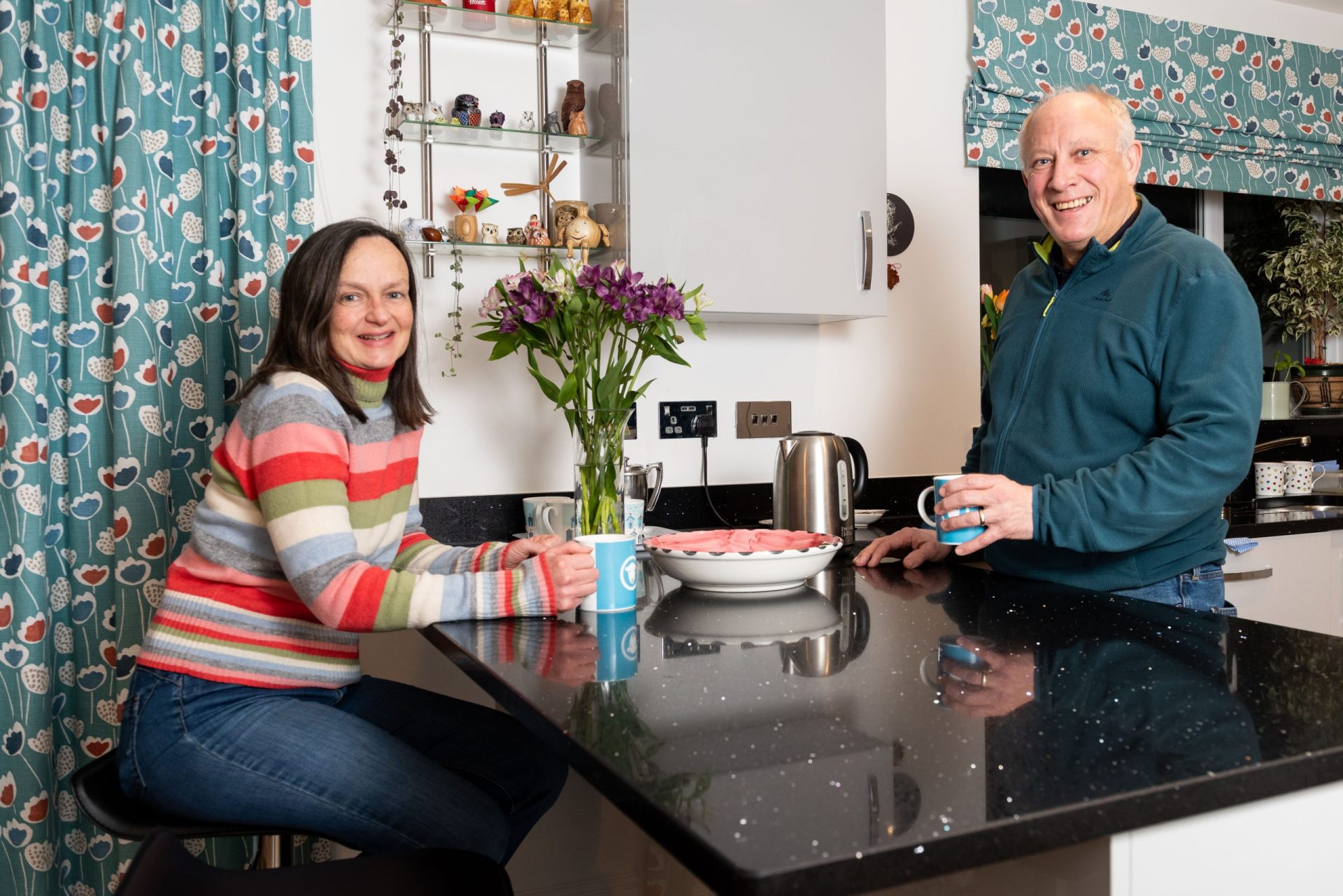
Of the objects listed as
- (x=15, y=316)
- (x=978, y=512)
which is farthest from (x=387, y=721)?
(x=15, y=316)

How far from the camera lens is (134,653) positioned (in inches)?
81.0

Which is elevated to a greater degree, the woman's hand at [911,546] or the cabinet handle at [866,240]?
the cabinet handle at [866,240]

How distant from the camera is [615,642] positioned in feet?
4.15

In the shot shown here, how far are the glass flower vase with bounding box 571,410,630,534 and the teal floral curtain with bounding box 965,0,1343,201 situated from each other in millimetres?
1616

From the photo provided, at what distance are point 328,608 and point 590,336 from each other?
2.29 feet

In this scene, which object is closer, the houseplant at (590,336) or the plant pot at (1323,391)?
the houseplant at (590,336)

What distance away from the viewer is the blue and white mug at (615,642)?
1.12 meters

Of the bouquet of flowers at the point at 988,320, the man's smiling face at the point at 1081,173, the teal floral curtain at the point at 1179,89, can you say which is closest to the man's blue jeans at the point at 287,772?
the man's smiling face at the point at 1081,173

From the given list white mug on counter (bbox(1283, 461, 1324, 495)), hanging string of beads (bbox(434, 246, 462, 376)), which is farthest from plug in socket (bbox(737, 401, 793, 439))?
white mug on counter (bbox(1283, 461, 1324, 495))

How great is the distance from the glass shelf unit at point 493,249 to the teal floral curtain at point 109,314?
0.25 m

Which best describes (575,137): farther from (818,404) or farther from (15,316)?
(15,316)

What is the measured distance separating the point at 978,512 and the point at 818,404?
50.0 inches

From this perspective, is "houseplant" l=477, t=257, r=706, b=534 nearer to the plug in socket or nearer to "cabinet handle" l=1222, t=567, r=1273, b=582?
the plug in socket

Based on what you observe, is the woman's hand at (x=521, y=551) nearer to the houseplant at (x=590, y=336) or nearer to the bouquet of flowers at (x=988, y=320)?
the houseplant at (x=590, y=336)
